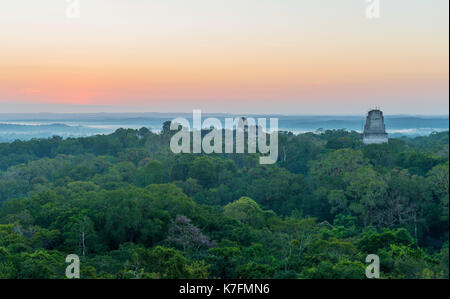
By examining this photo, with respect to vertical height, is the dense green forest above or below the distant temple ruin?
below

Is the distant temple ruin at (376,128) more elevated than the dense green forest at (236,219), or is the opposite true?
the distant temple ruin at (376,128)

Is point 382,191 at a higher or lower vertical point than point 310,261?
higher

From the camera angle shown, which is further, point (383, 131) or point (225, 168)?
point (383, 131)

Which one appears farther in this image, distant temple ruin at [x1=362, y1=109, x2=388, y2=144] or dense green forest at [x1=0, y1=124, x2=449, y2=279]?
distant temple ruin at [x1=362, y1=109, x2=388, y2=144]

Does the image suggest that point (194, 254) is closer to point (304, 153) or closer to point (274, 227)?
point (274, 227)

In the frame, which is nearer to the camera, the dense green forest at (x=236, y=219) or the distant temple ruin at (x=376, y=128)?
the dense green forest at (x=236, y=219)

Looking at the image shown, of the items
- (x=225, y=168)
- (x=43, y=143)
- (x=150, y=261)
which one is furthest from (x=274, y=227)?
(x=43, y=143)

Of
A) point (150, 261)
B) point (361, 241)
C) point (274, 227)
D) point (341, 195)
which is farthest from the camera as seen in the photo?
point (341, 195)

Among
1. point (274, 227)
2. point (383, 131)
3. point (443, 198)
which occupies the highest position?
point (383, 131)
